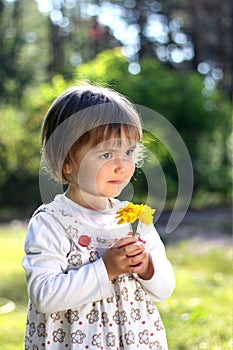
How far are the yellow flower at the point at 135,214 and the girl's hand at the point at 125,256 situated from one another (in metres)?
0.05

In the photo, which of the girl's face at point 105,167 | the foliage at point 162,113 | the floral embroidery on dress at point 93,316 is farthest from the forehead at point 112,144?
the foliage at point 162,113

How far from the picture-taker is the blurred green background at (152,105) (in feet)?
15.3

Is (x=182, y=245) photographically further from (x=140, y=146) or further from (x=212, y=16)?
(x=212, y=16)

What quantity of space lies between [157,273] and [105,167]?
322mm

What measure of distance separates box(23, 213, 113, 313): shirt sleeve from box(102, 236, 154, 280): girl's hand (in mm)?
23

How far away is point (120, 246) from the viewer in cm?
171

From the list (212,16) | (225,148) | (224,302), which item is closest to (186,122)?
(225,148)

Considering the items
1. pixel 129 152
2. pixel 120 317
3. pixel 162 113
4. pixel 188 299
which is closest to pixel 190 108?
pixel 162 113

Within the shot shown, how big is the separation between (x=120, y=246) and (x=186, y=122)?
10.1 metres

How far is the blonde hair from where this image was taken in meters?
1.79

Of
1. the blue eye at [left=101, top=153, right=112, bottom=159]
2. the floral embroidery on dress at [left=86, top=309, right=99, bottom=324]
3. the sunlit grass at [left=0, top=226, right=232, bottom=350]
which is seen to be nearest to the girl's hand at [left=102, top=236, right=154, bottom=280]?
the floral embroidery on dress at [left=86, top=309, right=99, bottom=324]

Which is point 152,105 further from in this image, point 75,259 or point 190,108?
point 75,259

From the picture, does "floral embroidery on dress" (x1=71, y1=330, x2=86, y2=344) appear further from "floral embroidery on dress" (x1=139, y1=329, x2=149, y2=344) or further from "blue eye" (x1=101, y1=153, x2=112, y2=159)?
"blue eye" (x1=101, y1=153, x2=112, y2=159)

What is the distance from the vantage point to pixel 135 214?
5.61 feet
